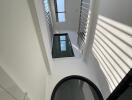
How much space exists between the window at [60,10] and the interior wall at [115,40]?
12.1ft

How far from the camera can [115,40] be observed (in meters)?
1.39

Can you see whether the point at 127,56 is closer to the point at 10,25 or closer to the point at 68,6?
the point at 10,25

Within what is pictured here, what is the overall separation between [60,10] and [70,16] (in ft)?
1.68

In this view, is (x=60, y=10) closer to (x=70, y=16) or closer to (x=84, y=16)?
(x=70, y=16)

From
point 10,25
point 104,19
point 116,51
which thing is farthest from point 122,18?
point 10,25

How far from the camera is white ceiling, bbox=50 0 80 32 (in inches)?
204

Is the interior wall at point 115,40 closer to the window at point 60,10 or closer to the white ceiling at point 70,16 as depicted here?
the white ceiling at point 70,16

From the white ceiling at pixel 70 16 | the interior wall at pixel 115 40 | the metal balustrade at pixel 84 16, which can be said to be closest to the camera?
the interior wall at pixel 115 40

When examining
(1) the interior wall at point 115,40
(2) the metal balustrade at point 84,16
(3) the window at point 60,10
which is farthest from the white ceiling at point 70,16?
(1) the interior wall at point 115,40

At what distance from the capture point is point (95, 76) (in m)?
2.29

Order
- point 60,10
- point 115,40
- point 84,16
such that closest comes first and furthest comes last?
1. point 115,40
2. point 84,16
3. point 60,10

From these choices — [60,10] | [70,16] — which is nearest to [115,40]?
[70,16]

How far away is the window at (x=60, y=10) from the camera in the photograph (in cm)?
525

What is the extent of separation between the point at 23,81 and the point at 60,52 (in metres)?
2.44
